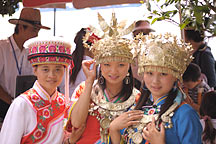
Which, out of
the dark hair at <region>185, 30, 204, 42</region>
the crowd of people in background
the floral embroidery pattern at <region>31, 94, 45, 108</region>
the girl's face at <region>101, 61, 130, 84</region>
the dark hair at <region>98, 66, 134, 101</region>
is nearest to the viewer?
the crowd of people in background

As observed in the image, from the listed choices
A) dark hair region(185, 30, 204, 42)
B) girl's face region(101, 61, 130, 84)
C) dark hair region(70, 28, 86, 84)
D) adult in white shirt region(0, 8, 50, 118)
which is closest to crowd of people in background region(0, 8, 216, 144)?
girl's face region(101, 61, 130, 84)

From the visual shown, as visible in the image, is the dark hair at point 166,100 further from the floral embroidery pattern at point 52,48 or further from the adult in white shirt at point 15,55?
the adult in white shirt at point 15,55

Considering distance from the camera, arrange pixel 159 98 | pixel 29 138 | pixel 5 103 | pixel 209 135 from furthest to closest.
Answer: pixel 5 103
pixel 209 135
pixel 29 138
pixel 159 98

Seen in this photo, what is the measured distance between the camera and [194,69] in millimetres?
4387

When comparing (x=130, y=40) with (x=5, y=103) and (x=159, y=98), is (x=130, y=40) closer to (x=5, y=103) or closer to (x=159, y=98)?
(x=159, y=98)

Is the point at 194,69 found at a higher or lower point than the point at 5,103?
higher

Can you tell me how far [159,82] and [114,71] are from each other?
53 cm

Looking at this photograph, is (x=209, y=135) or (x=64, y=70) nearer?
(x=64, y=70)

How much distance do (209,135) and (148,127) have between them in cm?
174

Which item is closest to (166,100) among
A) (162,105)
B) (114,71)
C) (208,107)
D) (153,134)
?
(162,105)

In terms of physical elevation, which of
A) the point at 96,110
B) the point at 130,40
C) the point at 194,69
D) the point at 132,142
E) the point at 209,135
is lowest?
the point at 209,135

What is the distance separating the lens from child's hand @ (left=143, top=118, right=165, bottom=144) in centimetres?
252

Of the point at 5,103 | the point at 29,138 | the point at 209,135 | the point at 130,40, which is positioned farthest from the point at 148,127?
the point at 5,103

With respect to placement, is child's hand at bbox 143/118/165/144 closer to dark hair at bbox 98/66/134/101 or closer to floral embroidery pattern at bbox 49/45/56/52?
dark hair at bbox 98/66/134/101
